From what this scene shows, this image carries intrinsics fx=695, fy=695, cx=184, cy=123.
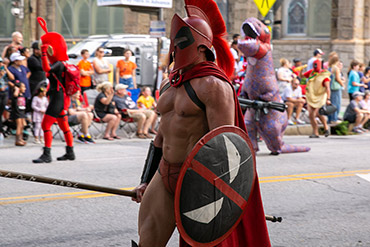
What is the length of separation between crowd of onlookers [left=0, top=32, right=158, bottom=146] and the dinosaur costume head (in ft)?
12.8

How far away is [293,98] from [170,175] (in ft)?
44.8

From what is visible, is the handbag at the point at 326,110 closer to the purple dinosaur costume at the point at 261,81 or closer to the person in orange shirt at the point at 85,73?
the purple dinosaur costume at the point at 261,81

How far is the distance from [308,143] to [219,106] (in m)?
10.3

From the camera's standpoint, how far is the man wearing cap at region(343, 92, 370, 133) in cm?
1683

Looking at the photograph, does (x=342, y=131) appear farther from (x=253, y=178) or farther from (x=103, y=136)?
(x=253, y=178)

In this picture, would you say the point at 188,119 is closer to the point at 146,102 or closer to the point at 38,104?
the point at 38,104

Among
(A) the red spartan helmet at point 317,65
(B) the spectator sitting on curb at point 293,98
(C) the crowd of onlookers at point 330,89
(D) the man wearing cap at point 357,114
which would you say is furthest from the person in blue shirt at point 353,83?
(A) the red spartan helmet at point 317,65

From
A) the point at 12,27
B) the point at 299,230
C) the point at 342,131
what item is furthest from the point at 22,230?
the point at 12,27

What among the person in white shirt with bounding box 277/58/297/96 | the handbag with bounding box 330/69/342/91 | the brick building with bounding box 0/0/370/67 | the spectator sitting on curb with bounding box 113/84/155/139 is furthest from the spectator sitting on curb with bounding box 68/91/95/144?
the brick building with bounding box 0/0/370/67

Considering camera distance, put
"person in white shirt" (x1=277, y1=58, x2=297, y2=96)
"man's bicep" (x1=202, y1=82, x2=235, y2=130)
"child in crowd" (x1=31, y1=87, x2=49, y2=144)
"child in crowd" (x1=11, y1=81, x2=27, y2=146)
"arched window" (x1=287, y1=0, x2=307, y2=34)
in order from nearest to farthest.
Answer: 1. "man's bicep" (x1=202, y1=82, x2=235, y2=130)
2. "child in crowd" (x1=11, y1=81, x2=27, y2=146)
3. "child in crowd" (x1=31, y1=87, x2=49, y2=144)
4. "person in white shirt" (x1=277, y1=58, x2=297, y2=96)
5. "arched window" (x1=287, y1=0, x2=307, y2=34)

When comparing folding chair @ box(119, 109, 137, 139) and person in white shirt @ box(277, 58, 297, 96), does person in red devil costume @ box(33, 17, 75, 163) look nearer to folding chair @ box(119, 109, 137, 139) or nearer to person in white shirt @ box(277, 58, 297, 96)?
folding chair @ box(119, 109, 137, 139)

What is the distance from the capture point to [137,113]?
47.6 feet

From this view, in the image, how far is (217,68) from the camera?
414 cm

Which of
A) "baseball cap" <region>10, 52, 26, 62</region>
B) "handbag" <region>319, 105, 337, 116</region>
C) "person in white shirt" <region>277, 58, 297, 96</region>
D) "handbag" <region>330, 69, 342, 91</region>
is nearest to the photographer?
"baseball cap" <region>10, 52, 26, 62</region>
